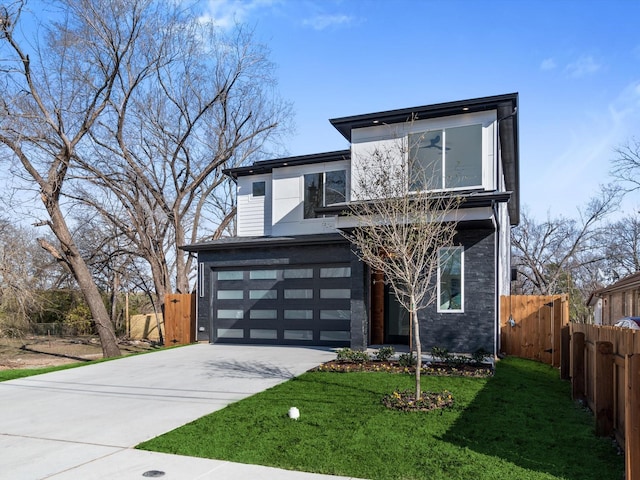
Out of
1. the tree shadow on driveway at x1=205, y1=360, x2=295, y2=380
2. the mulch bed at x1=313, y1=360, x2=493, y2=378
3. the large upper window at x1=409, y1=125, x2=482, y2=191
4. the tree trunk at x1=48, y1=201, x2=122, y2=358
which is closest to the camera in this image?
the mulch bed at x1=313, y1=360, x2=493, y2=378

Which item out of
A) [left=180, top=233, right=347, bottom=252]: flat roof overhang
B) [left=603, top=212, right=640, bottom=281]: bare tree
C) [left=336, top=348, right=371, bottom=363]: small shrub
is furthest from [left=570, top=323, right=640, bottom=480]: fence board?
[left=603, top=212, right=640, bottom=281]: bare tree

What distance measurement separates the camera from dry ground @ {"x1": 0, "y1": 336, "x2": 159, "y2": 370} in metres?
17.9

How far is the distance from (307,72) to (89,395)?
1082 cm

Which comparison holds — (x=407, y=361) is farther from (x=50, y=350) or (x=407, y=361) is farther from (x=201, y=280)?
(x=50, y=350)

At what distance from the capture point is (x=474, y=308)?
12.3 metres

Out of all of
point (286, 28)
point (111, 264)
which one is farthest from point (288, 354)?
point (111, 264)

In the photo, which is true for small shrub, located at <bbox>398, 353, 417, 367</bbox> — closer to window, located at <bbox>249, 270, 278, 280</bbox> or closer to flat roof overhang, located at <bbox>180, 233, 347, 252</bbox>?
flat roof overhang, located at <bbox>180, 233, 347, 252</bbox>

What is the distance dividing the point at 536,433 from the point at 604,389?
95 centimetres

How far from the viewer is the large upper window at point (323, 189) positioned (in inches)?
643

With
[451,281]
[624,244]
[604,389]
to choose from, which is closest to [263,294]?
[451,281]

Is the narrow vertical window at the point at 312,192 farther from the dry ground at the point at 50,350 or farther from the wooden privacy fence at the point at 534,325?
the dry ground at the point at 50,350

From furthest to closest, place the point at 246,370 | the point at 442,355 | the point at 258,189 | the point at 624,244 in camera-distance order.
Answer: the point at 624,244 → the point at 258,189 → the point at 246,370 → the point at 442,355

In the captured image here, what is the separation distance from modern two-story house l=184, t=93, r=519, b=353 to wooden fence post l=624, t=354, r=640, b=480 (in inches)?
267

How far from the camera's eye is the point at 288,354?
13.2 meters
